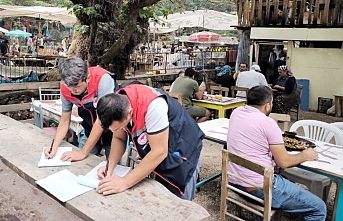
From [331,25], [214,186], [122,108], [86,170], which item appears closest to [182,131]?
[122,108]

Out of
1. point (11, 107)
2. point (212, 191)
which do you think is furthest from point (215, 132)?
point (11, 107)

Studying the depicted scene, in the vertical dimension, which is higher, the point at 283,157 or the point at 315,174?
the point at 283,157

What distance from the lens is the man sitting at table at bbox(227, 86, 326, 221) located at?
2.79 metres

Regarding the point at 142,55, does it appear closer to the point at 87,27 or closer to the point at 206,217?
the point at 87,27

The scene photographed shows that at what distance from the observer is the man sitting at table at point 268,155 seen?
2795mm

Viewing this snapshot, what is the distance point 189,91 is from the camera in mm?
6430

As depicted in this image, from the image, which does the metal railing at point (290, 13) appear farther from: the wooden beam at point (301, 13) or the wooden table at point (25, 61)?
the wooden table at point (25, 61)

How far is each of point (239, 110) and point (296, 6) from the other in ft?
25.2

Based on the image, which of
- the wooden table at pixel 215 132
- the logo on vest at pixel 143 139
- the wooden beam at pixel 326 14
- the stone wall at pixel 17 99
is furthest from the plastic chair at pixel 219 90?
the logo on vest at pixel 143 139

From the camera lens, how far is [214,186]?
4.46m

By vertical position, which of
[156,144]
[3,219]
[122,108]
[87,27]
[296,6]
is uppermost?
[296,6]

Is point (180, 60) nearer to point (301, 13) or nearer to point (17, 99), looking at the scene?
point (301, 13)

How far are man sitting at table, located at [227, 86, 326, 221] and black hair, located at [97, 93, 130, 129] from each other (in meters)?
1.37

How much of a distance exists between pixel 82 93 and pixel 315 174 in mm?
2480
